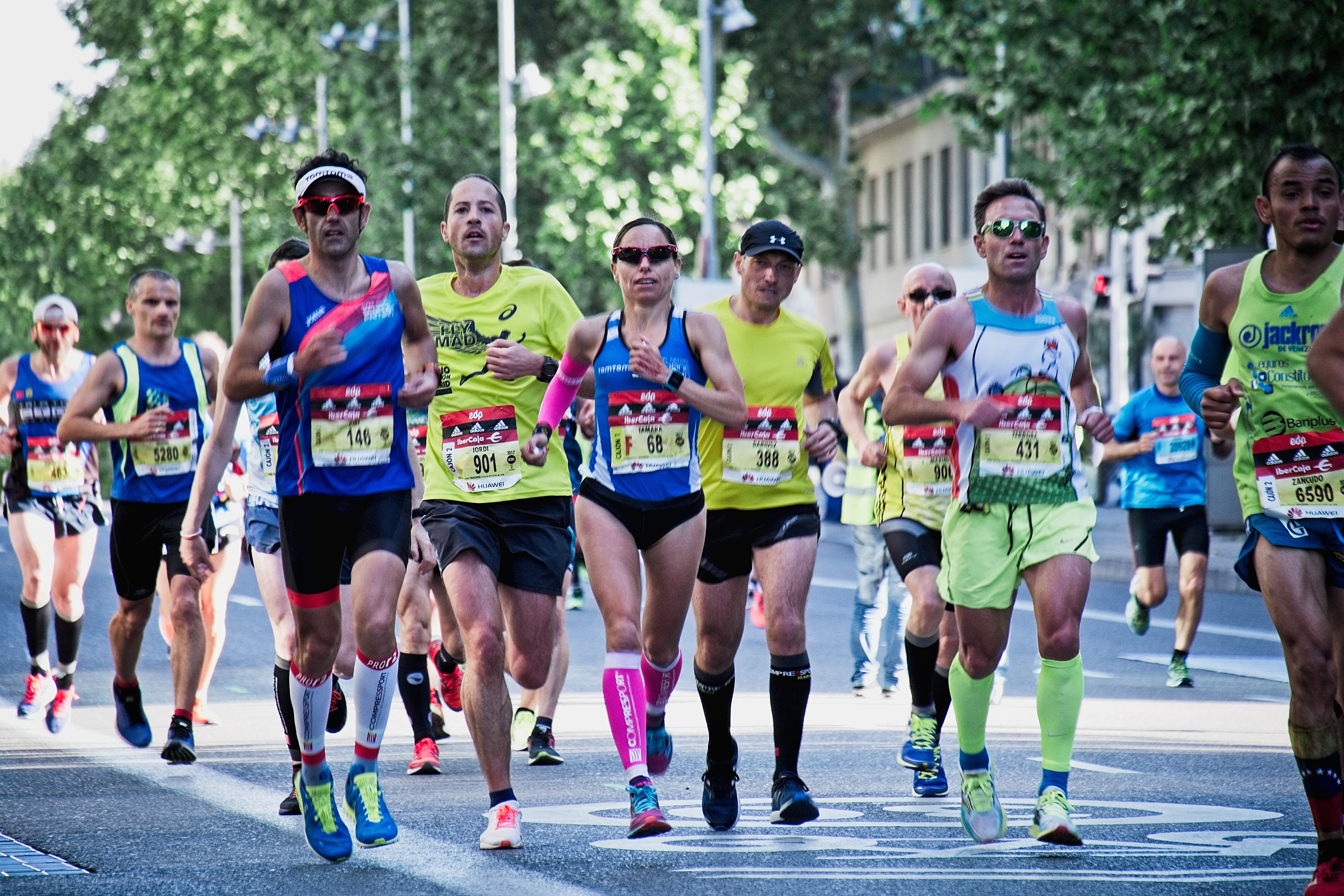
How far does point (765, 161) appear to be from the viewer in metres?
40.2

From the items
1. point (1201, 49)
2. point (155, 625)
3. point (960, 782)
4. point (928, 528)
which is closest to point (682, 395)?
point (960, 782)

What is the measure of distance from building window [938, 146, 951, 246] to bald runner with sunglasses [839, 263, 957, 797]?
137 feet

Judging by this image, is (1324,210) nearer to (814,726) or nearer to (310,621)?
(310,621)

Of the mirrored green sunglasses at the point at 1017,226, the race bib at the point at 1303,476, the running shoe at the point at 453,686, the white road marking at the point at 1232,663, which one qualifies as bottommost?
the white road marking at the point at 1232,663

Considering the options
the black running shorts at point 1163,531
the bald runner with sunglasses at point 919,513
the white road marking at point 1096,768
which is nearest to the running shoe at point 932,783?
the bald runner with sunglasses at point 919,513

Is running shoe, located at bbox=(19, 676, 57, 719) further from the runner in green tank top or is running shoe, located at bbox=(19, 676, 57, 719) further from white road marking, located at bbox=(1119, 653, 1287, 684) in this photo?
the runner in green tank top

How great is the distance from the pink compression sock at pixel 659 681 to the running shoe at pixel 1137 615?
244 inches

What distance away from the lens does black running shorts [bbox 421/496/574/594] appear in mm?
7645

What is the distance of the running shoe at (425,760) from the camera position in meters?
9.01

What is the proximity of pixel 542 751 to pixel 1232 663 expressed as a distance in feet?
19.0

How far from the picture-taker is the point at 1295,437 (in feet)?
21.8

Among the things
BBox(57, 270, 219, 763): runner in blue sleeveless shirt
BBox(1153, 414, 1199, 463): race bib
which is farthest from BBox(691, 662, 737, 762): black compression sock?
BBox(1153, 414, 1199, 463): race bib

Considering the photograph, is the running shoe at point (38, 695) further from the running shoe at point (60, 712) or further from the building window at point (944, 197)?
the building window at point (944, 197)

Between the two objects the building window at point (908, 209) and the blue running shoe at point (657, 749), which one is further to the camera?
the building window at point (908, 209)
